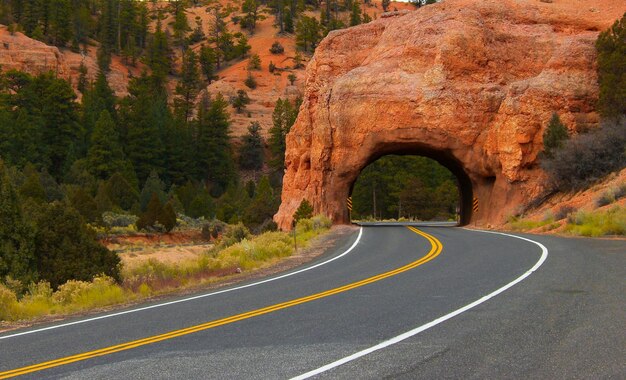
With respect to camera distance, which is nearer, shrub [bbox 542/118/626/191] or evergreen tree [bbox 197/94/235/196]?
shrub [bbox 542/118/626/191]

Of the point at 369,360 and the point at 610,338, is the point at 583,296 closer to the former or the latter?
the point at 610,338

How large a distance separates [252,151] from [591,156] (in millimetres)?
72368

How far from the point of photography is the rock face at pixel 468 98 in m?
35.4

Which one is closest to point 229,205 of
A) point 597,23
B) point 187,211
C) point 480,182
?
point 187,211

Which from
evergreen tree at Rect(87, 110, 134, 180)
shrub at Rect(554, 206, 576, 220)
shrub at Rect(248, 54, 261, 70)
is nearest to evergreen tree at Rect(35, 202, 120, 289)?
shrub at Rect(554, 206, 576, 220)

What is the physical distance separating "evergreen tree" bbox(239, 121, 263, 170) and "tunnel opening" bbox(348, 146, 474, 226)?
78.6 feet

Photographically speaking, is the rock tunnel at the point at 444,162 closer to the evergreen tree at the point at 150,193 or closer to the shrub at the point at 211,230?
the shrub at the point at 211,230

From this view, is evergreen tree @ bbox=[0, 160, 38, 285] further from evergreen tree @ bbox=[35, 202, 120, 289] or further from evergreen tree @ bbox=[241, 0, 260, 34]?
evergreen tree @ bbox=[241, 0, 260, 34]

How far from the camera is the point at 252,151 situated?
325 feet

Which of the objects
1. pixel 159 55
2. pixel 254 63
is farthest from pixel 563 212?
pixel 159 55

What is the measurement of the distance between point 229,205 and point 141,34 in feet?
247

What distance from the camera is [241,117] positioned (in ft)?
354

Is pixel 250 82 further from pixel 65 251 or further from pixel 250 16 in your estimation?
pixel 65 251

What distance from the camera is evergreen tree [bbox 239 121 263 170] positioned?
9912cm
